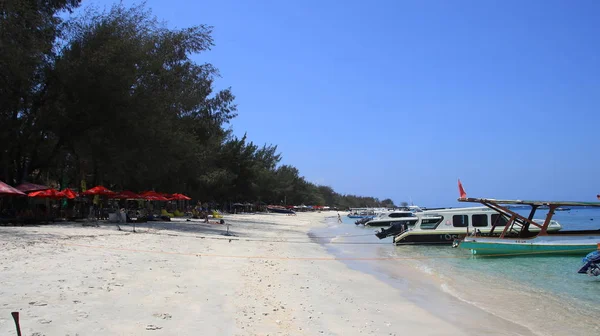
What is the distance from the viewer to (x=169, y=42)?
33.9m

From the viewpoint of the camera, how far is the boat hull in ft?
72.2

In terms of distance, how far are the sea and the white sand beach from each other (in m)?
0.55

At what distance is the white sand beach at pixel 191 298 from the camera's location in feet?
25.3

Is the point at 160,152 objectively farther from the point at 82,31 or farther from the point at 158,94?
the point at 82,31

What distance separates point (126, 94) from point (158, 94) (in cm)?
240

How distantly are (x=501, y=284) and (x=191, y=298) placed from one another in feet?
35.2

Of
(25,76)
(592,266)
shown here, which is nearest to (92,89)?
(25,76)

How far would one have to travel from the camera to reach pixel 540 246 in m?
21.9

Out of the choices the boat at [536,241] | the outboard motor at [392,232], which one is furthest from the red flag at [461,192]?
the outboard motor at [392,232]

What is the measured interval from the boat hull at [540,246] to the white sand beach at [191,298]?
909 centimetres

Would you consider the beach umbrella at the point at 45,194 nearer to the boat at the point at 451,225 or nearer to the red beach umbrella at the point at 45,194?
the red beach umbrella at the point at 45,194

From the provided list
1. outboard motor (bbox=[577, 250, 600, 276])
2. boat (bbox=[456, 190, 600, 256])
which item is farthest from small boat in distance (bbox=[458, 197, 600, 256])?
outboard motor (bbox=[577, 250, 600, 276])

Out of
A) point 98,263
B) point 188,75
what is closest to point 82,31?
point 188,75

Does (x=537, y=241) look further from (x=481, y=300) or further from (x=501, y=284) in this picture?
(x=481, y=300)
